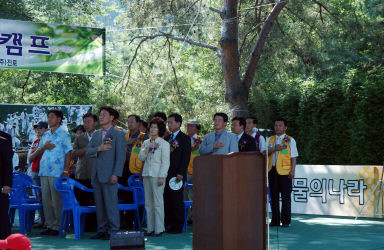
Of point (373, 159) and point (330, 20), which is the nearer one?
point (373, 159)

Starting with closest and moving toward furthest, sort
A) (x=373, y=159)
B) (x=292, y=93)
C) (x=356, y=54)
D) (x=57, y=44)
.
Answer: (x=57, y=44) → (x=373, y=159) → (x=292, y=93) → (x=356, y=54)

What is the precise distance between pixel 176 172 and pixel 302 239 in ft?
6.39

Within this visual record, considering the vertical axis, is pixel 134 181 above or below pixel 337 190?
above

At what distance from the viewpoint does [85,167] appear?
31.9 ft

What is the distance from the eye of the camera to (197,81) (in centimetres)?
3966

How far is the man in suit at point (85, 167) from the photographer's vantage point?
31.9ft

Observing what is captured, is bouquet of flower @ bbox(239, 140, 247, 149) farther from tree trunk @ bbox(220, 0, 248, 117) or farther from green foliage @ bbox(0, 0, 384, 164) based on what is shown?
green foliage @ bbox(0, 0, 384, 164)

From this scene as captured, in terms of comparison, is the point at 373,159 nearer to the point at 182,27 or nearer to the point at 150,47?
the point at 182,27

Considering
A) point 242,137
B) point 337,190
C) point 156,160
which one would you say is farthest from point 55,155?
point 337,190

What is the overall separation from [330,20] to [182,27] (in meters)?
3.43

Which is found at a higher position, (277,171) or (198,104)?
(198,104)

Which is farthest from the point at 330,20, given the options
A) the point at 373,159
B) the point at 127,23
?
the point at 127,23

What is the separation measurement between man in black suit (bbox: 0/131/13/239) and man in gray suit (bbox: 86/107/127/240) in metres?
2.06

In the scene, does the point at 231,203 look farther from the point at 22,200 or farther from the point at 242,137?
the point at 22,200
